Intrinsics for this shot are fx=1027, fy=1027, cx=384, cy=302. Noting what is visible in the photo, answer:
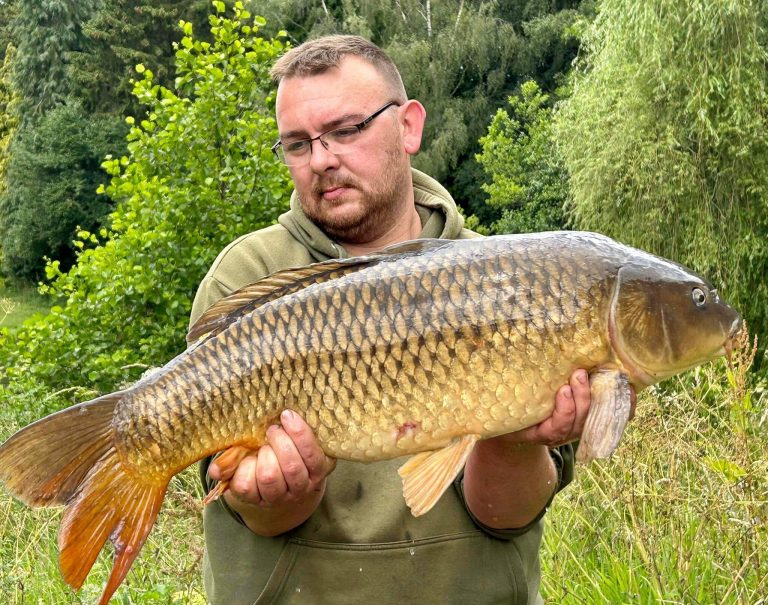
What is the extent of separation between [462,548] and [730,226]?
29.2 feet

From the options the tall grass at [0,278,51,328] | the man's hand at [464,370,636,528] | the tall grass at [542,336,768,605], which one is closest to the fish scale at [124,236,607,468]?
the man's hand at [464,370,636,528]

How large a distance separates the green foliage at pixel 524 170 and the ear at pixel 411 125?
1670 cm

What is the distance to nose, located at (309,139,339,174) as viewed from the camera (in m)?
2.19

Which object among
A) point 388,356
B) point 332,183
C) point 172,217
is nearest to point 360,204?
point 332,183

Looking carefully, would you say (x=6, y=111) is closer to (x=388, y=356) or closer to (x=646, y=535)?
(x=646, y=535)

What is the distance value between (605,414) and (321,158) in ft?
2.93

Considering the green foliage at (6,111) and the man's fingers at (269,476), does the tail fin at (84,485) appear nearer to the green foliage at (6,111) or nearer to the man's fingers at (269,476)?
the man's fingers at (269,476)

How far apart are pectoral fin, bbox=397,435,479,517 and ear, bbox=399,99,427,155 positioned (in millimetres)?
930

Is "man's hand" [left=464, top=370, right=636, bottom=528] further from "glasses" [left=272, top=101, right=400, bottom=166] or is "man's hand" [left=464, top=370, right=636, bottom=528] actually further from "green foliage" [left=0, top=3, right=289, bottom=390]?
"green foliage" [left=0, top=3, right=289, bottom=390]

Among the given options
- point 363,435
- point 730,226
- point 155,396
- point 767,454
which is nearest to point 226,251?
point 155,396

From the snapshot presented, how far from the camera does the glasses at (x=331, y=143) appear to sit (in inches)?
87.5

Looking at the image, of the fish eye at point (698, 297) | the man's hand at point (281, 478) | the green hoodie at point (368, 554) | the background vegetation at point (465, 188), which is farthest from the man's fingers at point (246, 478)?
the background vegetation at point (465, 188)

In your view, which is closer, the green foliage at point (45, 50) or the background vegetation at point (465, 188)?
the background vegetation at point (465, 188)

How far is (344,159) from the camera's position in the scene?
2.22 meters
